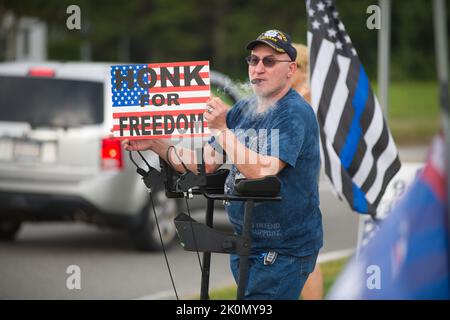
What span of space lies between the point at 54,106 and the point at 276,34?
542 cm

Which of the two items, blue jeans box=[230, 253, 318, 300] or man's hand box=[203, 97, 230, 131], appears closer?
man's hand box=[203, 97, 230, 131]

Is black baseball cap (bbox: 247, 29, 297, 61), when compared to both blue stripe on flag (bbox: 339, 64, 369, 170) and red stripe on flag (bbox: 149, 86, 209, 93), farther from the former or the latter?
blue stripe on flag (bbox: 339, 64, 369, 170)

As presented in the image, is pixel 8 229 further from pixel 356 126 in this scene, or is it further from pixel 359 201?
pixel 356 126

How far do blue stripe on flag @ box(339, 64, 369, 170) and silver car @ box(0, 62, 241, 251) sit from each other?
3.21 m

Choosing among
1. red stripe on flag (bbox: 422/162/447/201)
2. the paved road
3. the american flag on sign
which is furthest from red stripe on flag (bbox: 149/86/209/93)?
the paved road

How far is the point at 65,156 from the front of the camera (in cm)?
918

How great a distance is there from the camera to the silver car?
9180mm

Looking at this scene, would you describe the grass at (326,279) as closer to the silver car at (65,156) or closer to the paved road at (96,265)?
the paved road at (96,265)

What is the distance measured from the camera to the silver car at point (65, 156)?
918cm

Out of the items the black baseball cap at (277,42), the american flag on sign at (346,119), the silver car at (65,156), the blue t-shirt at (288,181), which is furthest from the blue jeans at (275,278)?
the silver car at (65,156)

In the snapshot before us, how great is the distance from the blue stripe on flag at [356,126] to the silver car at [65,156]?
10.5 feet

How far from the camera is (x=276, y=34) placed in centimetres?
431

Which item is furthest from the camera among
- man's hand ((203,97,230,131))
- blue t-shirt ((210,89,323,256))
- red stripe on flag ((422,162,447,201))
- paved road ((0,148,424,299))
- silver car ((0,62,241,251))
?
silver car ((0,62,241,251))
